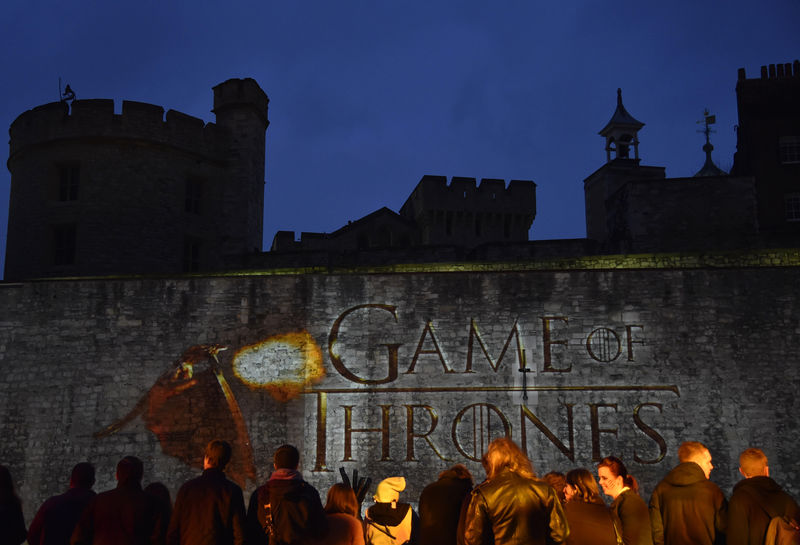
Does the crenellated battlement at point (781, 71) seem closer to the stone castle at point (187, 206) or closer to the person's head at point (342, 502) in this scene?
the stone castle at point (187, 206)

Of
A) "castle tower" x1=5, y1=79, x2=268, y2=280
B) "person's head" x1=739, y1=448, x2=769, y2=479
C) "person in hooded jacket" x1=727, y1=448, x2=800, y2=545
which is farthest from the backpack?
"castle tower" x1=5, y1=79, x2=268, y2=280

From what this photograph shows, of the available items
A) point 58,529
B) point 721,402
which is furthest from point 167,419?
point 721,402

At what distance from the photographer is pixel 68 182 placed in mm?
23344

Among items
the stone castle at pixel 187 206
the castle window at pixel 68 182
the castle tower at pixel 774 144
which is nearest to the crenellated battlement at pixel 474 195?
the castle tower at pixel 774 144

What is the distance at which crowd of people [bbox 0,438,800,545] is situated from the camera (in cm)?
524

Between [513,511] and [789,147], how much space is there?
2843 cm

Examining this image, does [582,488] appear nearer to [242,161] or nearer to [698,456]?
[698,456]

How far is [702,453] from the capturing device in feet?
19.7

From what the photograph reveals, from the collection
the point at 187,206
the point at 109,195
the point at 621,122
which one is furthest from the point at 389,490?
the point at 621,122

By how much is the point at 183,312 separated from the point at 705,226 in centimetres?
1411

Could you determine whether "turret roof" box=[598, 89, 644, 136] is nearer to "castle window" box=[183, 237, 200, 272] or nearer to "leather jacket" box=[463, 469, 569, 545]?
"castle window" box=[183, 237, 200, 272]

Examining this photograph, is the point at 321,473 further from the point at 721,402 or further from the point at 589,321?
the point at 721,402

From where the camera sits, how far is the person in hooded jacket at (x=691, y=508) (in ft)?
19.3

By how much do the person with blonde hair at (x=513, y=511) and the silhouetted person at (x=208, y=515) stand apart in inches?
73.0
